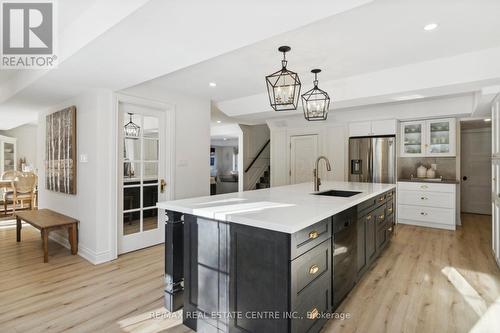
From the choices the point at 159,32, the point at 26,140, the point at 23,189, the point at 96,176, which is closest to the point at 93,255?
the point at 96,176

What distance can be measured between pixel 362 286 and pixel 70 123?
4.21 meters

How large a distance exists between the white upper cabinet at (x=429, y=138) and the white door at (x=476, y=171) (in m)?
1.86

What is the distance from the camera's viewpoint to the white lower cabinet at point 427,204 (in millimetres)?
4918

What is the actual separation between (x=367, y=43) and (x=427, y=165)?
4233mm

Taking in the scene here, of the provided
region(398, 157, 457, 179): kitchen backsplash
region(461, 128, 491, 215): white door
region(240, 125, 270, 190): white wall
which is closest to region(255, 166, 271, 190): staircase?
region(240, 125, 270, 190): white wall

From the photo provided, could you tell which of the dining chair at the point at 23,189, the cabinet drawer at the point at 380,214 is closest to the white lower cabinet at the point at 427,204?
the cabinet drawer at the point at 380,214

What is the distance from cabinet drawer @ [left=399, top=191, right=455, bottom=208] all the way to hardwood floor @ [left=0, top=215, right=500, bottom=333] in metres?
1.13

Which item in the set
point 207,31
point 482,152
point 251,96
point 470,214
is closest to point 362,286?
point 207,31

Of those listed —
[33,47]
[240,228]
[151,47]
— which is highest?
[33,47]

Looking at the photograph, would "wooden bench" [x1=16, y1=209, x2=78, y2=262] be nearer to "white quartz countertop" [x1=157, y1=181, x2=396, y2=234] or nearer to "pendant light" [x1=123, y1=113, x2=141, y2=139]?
"pendant light" [x1=123, y1=113, x2=141, y2=139]

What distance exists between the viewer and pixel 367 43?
8.62 ft

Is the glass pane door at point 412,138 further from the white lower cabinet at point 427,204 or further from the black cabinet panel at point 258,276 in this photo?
the black cabinet panel at point 258,276

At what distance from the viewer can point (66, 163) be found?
393 cm

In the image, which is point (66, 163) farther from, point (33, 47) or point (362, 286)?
point (362, 286)
